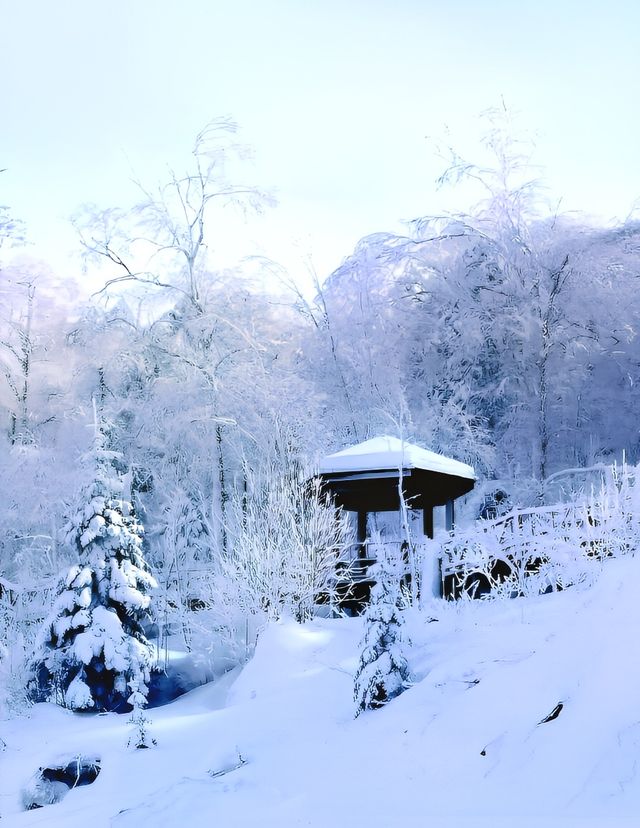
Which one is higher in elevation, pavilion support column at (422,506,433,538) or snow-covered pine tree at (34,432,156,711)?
pavilion support column at (422,506,433,538)

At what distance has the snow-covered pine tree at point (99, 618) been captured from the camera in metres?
13.6

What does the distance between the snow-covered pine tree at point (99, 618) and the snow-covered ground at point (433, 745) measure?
331cm

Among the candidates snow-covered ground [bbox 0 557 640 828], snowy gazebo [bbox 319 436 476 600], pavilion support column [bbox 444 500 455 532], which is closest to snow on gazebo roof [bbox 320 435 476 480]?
snowy gazebo [bbox 319 436 476 600]

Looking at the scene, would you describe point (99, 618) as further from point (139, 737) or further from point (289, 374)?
point (289, 374)

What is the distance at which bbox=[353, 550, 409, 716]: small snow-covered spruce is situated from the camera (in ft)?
24.5

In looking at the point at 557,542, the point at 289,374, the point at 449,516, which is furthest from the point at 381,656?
the point at 289,374

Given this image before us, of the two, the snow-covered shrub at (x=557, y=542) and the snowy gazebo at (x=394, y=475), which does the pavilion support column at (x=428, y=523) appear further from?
the snow-covered shrub at (x=557, y=542)

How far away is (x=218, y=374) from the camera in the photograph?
69.7 ft

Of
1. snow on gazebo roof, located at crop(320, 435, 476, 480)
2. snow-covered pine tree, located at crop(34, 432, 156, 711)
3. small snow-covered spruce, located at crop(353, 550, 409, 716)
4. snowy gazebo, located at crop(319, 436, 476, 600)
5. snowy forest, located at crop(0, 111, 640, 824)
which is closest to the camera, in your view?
small snow-covered spruce, located at crop(353, 550, 409, 716)

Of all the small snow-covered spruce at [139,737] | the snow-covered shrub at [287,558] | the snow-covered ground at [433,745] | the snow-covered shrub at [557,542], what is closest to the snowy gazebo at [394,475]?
the snow-covered shrub at [287,558]

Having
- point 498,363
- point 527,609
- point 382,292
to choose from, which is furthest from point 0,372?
point 527,609

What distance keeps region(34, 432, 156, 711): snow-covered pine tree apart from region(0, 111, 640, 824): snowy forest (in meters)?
0.73

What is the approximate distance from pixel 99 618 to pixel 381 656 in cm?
802

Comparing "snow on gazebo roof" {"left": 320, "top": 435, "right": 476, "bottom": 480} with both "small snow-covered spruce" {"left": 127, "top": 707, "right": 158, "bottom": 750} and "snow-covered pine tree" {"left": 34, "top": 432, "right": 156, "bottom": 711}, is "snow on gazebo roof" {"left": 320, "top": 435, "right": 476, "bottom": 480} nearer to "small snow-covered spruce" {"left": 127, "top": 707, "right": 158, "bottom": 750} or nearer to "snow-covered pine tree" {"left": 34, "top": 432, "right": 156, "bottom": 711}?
"snow-covered pine tree" {"left": 34, "top": 432, "right": 156, "bottom": 711}
